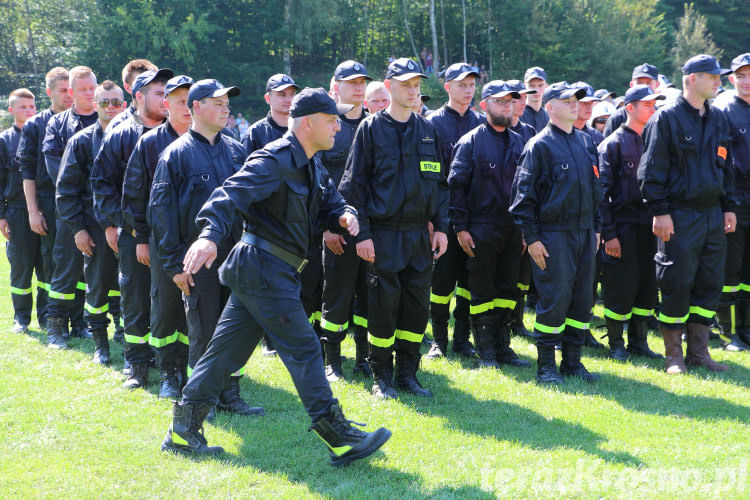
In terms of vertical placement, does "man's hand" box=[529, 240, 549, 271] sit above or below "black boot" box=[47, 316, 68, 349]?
above

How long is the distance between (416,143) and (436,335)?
2336mm

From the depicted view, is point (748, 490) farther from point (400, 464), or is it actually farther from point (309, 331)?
point (309, 331)

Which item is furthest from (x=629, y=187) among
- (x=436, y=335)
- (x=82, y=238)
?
(x=82, y=238)

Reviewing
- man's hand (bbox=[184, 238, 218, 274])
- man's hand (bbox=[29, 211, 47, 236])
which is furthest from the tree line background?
man's hand (bbox=[184, 238, 218, 274])

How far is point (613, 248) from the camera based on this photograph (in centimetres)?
688

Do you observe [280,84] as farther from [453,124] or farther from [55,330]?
[55,330]

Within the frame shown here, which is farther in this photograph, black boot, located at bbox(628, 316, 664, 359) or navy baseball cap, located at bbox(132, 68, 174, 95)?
black boot, located at bbox(628, 316, 664, 359)

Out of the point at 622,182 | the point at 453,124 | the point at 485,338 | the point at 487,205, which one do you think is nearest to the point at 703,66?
the point at 622,182

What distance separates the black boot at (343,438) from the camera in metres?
4.11

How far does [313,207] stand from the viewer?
4359 millimetres

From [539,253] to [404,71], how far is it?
1.92 metres

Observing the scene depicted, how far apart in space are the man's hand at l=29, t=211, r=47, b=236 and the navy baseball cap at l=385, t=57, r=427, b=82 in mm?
4529

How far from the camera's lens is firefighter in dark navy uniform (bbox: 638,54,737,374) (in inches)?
245

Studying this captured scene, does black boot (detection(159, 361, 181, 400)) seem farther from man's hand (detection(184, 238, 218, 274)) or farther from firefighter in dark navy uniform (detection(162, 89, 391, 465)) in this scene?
man's hand (detection(184, 238, 218, 274))
